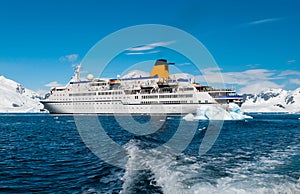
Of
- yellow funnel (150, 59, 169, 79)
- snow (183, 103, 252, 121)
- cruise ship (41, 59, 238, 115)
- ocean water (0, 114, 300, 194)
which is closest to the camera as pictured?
ocean water (0, 114, 300, 194)

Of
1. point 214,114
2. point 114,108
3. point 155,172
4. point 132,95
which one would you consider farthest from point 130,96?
point 155,172

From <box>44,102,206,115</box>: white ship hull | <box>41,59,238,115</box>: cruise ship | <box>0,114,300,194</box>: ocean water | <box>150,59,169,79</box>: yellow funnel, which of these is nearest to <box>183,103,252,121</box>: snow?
<box>41,59,238,115</box>: cruise ship

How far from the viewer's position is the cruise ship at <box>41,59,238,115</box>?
256ft

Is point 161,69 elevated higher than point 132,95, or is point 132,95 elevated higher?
point 161,69

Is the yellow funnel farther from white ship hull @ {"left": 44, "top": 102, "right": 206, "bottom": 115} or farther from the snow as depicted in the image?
the snow

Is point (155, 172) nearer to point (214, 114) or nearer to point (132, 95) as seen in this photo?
point (214, 114)

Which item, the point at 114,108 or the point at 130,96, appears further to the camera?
the point at 114,108

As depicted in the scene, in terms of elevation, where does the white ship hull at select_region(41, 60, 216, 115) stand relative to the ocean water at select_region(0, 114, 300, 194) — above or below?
above

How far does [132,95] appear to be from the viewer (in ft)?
286

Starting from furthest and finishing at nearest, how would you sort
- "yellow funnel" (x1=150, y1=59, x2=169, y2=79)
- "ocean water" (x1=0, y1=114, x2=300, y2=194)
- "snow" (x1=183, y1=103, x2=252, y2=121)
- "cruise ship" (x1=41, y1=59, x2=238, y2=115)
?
"yellow funnel" (x1=150, y1=59, x2=169, y2=79) → "cruise ship" (x1=41, y1=59, x2=238, y2=115) → "snow" (x1=183, y1=103, x2=252, y2=121) → "ocean water" (x1=0, y1=114, x2=300, y2=194)

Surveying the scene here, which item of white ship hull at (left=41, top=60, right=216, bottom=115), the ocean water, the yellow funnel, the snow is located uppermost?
the yellow funnel

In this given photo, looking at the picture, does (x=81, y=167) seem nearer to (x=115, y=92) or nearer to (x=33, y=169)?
(x=33, y=169)

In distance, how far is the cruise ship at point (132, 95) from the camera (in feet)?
256

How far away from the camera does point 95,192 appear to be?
34.0ft
